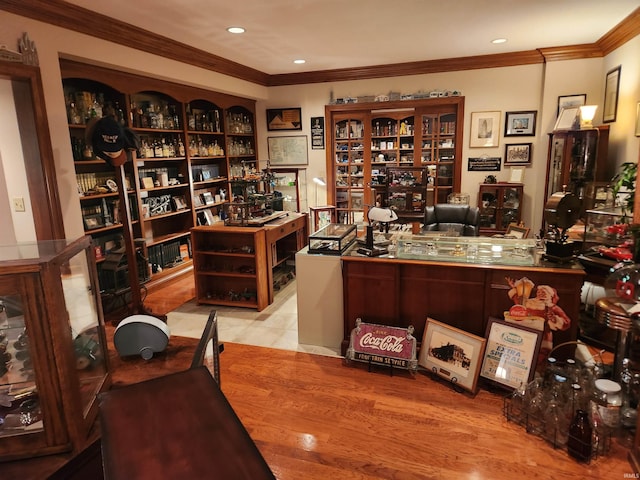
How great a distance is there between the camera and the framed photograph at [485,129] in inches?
233

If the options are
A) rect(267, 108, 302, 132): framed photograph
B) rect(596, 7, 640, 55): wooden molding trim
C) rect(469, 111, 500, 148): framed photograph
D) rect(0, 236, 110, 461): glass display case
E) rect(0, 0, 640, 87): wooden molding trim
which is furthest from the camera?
rect(267, 108, 302, 132): framed photograph

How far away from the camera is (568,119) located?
522 centimetres

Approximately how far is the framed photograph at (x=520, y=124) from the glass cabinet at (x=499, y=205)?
0.76m

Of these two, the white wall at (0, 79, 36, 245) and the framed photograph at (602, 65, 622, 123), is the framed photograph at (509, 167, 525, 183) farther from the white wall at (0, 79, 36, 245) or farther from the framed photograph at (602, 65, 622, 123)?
the white wall at (0, 79, 36, 245)

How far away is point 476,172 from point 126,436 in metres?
6.19

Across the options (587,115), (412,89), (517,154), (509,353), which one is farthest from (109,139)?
(517,154)

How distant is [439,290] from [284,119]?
15.9ft

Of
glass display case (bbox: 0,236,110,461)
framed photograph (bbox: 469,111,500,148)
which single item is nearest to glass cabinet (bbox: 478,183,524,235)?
framed photograph (bbox: 469,111,500,148)

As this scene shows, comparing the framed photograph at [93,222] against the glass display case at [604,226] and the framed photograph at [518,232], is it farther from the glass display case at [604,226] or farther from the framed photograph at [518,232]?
the glass display case at [604,226]

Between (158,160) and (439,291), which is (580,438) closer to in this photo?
A: (439,291)

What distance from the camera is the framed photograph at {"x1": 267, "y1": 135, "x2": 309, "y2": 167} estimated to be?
6977mm

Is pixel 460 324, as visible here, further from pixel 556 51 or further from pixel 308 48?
pixel 556 51

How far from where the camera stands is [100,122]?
10.3 feet

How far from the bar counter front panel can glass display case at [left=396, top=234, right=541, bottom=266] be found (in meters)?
0.08
